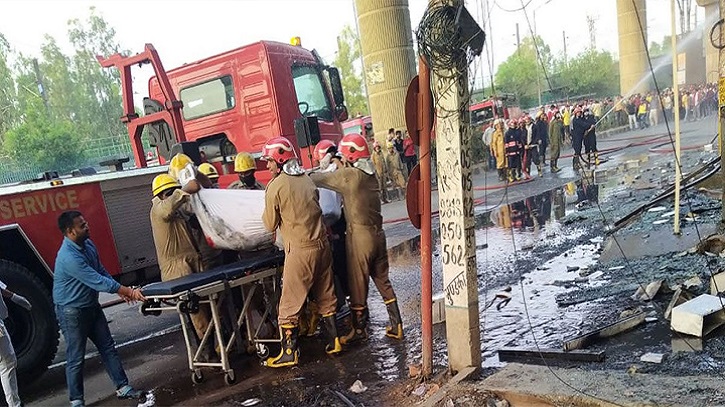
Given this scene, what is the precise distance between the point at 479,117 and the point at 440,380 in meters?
18.1

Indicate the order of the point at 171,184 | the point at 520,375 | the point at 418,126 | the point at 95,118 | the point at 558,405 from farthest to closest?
the point at 95,118
the point at 171,184
the point at 418,126
the point at 520,375
the point at 558,405

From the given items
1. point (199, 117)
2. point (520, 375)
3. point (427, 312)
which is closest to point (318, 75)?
point (199, 117)

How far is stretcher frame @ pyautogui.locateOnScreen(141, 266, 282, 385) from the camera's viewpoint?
4156 millimetres

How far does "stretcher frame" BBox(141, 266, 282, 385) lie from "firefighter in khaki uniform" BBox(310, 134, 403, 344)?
2.40 ft

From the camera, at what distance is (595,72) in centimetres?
2158

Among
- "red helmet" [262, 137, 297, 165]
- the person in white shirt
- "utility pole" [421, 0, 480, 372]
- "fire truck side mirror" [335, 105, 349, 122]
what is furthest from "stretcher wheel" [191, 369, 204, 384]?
"fire truck side mirror" [335, 105, 349, 122]

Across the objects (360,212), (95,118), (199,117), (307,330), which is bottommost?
(307,330)

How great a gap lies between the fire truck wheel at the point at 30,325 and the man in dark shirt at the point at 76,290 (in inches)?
41.6

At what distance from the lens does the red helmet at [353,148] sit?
15.9 feet

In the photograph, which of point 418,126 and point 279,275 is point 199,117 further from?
point 418,126

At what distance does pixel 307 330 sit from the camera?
18.1 ft

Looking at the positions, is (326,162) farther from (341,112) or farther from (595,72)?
(595,72)

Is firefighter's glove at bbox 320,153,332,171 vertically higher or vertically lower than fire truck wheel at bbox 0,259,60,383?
higher

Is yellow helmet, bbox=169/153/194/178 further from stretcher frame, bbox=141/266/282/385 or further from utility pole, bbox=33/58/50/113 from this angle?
utility pole, bbox=33/58/50/113
